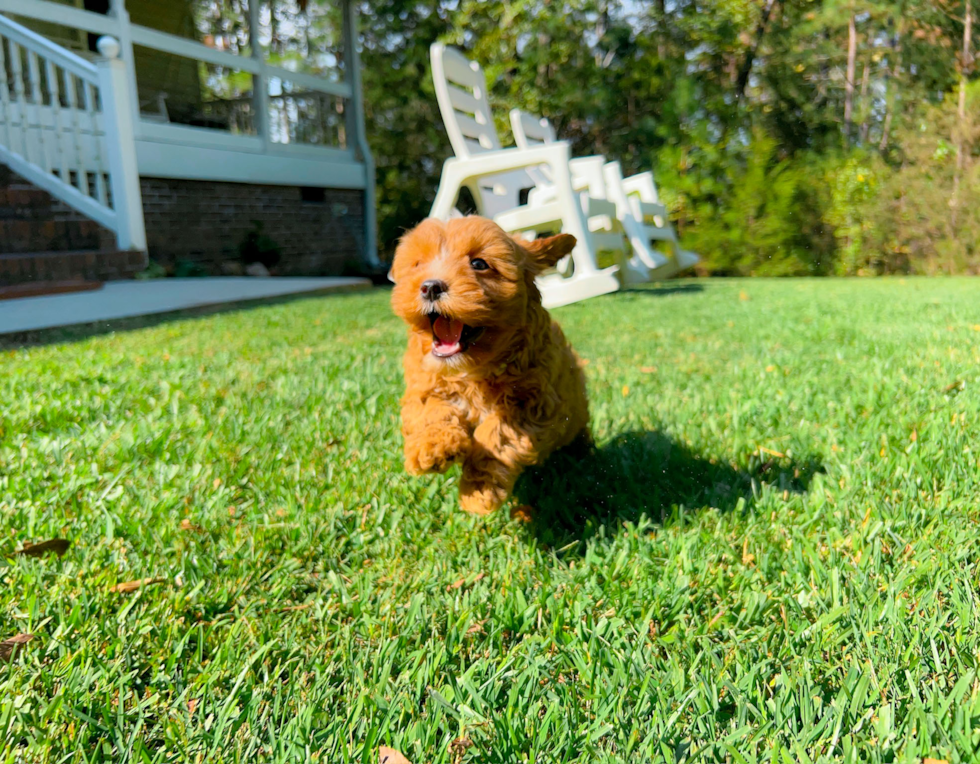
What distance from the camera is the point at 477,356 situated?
84.0 inches

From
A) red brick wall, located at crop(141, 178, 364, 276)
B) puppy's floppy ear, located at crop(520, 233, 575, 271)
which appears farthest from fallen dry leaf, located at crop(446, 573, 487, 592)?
red brick wall, located at crop(141, 178, 364, 276)

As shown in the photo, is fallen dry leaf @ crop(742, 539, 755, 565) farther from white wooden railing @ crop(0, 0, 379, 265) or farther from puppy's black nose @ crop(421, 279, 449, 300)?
white wooden railing @ crop(0, 0, 379, 265)

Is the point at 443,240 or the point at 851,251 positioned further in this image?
the point at 851,251

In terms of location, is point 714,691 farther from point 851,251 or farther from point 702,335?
point 851,251

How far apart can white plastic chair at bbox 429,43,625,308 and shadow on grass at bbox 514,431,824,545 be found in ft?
12.5

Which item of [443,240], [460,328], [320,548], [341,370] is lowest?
[320,548]

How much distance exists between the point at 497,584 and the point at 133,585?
3.31 ft

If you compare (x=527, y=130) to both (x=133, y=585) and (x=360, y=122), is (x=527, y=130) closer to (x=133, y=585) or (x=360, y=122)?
(x=360, y=122)

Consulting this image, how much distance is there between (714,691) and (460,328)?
115 centimetres

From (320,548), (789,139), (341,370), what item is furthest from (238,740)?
(789,139)

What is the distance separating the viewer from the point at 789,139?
1912 cm

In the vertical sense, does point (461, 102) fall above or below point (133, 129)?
below

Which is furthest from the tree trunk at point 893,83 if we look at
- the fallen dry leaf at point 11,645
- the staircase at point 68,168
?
the fallen dry leaf at point 11,645

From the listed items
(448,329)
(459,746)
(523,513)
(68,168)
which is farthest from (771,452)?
(68,168)
